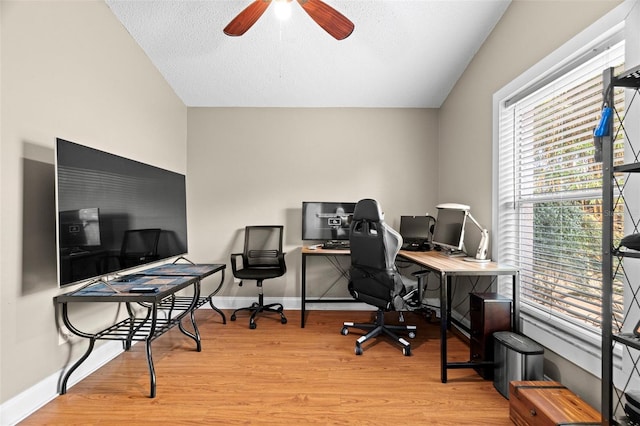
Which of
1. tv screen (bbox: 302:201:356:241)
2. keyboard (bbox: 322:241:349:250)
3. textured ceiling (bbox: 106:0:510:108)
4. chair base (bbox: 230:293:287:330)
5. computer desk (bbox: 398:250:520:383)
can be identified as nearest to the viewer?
computer desk (bbox: 398:250:520:383)

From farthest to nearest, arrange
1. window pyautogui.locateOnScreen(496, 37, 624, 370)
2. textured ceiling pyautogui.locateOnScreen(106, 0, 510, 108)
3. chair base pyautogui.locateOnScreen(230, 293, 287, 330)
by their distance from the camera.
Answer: chair base pyautogui.locateOnScreen(230, 293, 287, 330) < textured ceiling pyautogui.locateOnScreen(106, 0, 510, 108) < window pyautogui.locateOnScreen(496, 37, 624, 370)

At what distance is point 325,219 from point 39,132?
258cm

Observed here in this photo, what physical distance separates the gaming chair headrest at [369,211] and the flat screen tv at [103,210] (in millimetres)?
1721

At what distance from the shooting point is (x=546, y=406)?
1467 mm

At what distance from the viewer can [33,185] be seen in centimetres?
173

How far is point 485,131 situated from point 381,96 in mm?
1260

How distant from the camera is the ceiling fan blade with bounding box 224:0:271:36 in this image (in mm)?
1734

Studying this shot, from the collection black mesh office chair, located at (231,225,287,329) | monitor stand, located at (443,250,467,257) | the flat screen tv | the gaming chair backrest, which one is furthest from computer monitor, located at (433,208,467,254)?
the flat screen tv

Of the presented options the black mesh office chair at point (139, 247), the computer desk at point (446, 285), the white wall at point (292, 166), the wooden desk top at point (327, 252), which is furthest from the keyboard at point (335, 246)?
the black mesh office chair at point (139, 247)

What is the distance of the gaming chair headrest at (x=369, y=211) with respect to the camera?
241 cm

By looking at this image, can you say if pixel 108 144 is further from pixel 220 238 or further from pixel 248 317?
pixel 248 317

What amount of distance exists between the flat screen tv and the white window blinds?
2.87m

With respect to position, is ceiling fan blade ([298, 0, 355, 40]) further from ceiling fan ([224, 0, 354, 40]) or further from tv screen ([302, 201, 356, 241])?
tv screen ([302, 201, 356, 241])

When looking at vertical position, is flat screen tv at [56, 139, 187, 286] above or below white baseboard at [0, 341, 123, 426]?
above
